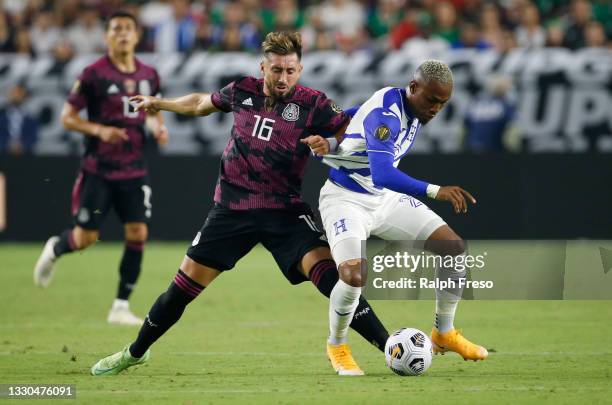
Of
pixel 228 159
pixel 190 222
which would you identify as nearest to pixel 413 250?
pixel 228 159

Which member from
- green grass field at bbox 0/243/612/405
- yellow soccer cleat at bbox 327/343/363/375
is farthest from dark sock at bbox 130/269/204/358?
yellow soccer cleat at bbox 327/343/363/375

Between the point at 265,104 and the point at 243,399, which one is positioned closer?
the point at 243,399

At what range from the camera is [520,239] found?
16.6m

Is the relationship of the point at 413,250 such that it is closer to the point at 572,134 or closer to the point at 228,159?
the point at 228,159

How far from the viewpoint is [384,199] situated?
317 inches

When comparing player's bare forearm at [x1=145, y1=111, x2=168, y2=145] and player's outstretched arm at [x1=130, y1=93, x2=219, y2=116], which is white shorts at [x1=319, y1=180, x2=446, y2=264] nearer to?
player's outstretched arm at [x1=130, y1=93, x2=219, y2=116]

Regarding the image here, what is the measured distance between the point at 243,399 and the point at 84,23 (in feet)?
47.7

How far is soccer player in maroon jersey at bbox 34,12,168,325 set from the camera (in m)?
10.7

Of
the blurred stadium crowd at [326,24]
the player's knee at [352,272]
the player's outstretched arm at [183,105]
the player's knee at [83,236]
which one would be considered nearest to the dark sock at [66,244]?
the player's knee at [83,236]

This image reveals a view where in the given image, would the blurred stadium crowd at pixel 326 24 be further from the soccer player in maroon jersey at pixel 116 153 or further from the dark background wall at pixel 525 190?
the soccer player in maroon jersey at pixel 116 153

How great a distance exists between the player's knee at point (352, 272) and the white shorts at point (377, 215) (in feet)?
1.14

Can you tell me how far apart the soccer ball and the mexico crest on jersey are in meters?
1.57

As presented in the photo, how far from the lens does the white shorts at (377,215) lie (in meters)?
7.74

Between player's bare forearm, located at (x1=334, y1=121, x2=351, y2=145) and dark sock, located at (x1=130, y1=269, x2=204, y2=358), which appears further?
player's bare forearm, located at (x1=334, y1=121, x2=351, y2=145)
